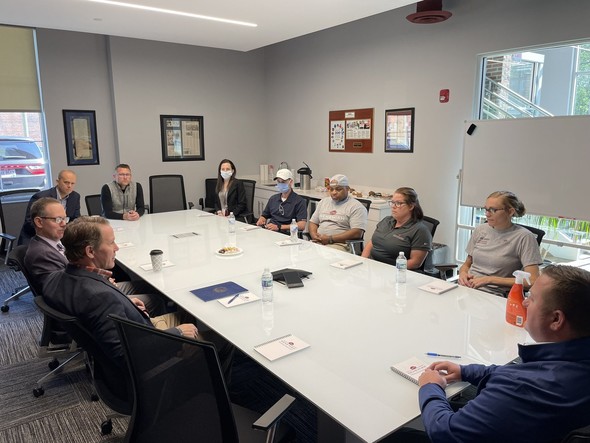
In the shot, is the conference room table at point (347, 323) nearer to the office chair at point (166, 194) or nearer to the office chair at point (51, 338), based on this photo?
the office chair at point (51, 338)

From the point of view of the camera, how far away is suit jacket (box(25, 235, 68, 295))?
95.7 inches

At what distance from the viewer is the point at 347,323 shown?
1922 millimetres

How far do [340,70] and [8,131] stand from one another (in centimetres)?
439

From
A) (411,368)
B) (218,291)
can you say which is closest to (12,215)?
(218,291)

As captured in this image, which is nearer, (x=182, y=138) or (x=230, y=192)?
(x=230, y=192)

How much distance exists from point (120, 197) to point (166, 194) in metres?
0.84

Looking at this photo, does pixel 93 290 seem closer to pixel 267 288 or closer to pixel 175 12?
pixel 267 288

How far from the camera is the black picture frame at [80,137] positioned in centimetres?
569

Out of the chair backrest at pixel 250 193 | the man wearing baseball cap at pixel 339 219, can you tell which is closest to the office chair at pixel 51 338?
the man wearing baseball cap at pixel 339 219

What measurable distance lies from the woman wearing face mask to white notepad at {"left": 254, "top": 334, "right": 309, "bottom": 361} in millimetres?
3555

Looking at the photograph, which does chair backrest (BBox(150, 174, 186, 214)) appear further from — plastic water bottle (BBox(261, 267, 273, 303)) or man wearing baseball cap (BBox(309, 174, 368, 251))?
plastic water bottle (BBox(261, 267, 273, 303))

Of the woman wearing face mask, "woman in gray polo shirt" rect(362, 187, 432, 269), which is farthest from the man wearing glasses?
"woman in gray polo shirt" rect(362, 187, 432, 269)

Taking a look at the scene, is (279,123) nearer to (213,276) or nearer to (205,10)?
(205,10)

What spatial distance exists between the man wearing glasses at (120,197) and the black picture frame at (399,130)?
9.95 feet
